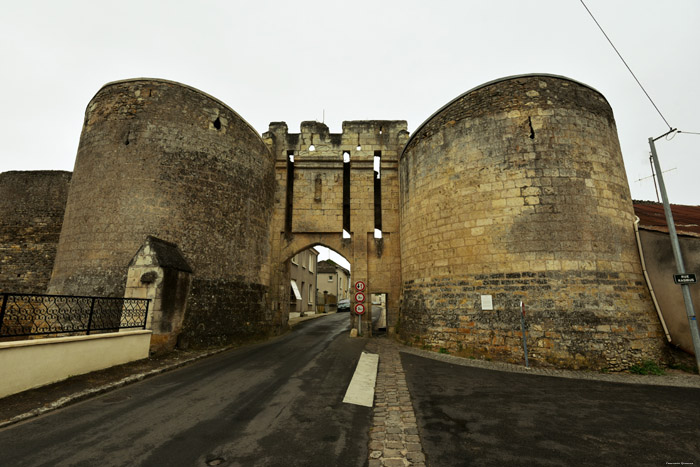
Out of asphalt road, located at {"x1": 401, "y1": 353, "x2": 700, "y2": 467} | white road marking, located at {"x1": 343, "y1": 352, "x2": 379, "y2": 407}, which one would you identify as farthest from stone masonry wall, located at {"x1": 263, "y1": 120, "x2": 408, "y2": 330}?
asphalt road, located at {"x1": 401, "y1": 353, "x2": 700, "y2": 467}

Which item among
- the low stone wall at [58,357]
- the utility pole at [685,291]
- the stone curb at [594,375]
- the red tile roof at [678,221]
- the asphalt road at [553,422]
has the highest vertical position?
the red tile roof at [678,221]

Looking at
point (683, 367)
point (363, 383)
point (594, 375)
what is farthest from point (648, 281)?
point (363, 383)

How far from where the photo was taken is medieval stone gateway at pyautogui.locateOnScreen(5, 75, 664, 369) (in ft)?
25.2

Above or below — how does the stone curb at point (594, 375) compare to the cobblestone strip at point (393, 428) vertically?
below

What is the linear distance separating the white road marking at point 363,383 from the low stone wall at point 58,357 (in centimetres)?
487

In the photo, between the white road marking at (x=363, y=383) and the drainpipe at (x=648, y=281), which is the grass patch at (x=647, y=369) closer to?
the drainpipe at (x=648, y=281)

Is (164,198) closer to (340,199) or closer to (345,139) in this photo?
(340,199)

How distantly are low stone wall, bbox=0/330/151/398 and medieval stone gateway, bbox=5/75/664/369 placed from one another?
219 cm

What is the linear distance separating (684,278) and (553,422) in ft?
20.0

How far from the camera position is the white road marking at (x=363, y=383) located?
15.6 feet

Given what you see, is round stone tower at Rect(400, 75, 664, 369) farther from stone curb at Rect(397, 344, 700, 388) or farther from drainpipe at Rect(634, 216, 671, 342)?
stone curb at Rect(397, 344, 700, 388)

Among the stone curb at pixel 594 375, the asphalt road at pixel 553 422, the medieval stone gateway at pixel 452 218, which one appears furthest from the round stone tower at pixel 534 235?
the asphalt road at pixel 553 422

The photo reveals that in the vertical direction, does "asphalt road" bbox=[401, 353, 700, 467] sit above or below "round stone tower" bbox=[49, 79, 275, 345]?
below

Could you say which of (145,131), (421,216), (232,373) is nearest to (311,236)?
(421,216)
